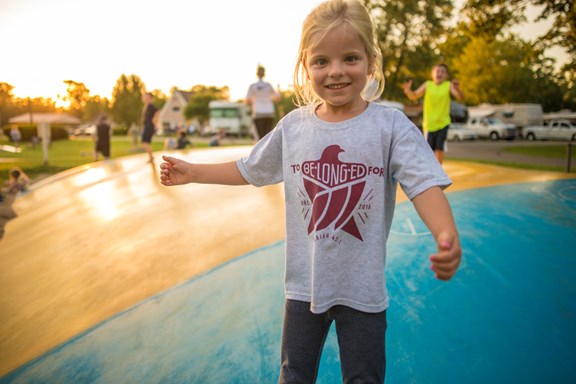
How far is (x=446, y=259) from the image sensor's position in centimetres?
111

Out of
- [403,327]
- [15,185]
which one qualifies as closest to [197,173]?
[403,327]

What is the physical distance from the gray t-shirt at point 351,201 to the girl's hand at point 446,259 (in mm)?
305

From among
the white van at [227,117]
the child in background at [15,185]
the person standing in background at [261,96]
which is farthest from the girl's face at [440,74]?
the white van at [227,117]

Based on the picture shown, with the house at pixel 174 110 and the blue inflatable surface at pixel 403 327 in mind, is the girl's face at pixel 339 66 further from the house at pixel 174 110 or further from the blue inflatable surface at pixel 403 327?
the house at pixel 174 110

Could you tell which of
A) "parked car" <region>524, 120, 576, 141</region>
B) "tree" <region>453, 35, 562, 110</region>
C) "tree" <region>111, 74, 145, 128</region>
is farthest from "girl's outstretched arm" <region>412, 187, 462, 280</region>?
"tree" <region>111, 74, 145, 128</region>

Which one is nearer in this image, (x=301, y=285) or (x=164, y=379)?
(x=301, y=285)

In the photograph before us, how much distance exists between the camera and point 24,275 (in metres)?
3.97

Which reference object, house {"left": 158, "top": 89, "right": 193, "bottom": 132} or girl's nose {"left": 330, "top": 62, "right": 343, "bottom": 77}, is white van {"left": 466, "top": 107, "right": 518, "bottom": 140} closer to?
girl's nose {"left": 330, "top": 62, "right": 343, "bottom": 77}

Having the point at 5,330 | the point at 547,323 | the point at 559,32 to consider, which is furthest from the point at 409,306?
the point at 559,32

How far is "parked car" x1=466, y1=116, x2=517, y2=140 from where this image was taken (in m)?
29.0

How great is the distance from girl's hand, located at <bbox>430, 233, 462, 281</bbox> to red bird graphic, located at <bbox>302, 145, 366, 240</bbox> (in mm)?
386

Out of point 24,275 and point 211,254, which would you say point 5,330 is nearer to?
point 24,275

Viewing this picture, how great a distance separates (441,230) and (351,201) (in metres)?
0.37

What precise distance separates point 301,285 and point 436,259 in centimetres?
61
